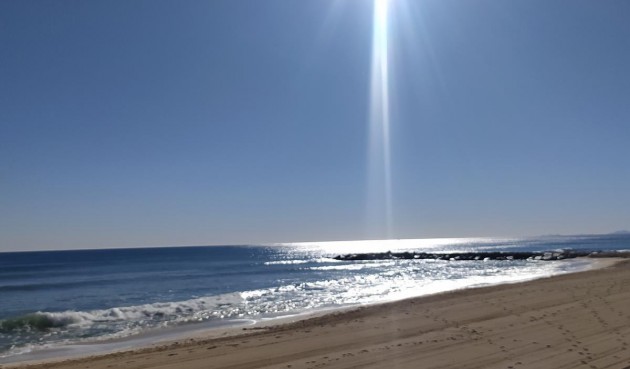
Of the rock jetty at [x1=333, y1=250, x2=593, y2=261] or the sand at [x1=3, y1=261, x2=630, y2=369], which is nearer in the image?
the sand at [x1=3, y1=261, x2=630, y2=369]

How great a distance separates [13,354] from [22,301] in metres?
21.0

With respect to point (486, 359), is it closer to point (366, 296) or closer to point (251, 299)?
point (366, 296)

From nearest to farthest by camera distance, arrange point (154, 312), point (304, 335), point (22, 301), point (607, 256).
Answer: point (304, 335) → point (154, 312) → point (22, 301) → point (607, 256)

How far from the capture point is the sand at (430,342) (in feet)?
29.1

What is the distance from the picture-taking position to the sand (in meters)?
8.87

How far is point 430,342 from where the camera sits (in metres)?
10.5

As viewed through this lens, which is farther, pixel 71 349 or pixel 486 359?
pixel 71 349

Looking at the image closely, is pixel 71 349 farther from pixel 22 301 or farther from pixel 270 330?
pixel 22 301

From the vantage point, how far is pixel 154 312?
21.1 meters

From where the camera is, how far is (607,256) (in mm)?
58625

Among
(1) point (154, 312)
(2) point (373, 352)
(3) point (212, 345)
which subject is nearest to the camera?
(2) point (373, 352)

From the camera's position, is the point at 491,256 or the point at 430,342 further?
the point at 491,256

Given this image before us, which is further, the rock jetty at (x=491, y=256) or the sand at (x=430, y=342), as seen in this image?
the rock jetty at (x=491, y=256)

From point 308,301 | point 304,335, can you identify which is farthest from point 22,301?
point 304,335
